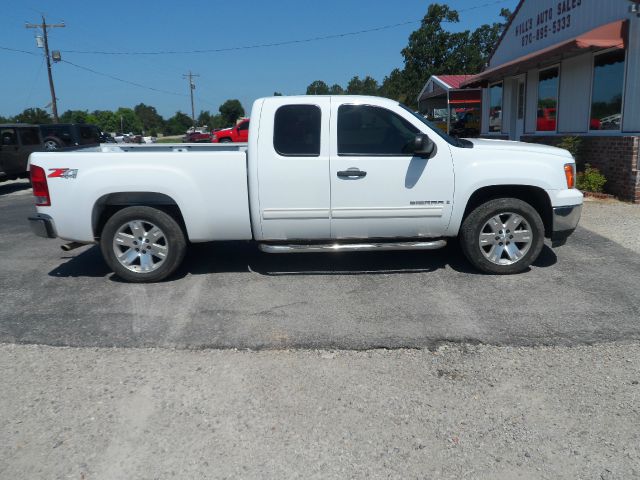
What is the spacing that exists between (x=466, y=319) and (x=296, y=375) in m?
1.69

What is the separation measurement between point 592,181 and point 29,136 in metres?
15.3

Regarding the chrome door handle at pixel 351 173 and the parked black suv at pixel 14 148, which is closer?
the chrome door handle at pixel 351 173

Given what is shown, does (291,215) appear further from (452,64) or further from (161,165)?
(452,64)

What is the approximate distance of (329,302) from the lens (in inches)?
201

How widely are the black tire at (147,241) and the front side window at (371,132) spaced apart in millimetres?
1927

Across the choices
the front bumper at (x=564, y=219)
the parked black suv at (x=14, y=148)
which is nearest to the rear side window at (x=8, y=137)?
the parked black suv at (x=14, y=148)

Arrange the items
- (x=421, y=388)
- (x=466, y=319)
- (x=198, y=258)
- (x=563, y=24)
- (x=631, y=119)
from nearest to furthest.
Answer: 1. (x=421, y=388)
2. (x=466, y=319)
3. (x=198, y=258)
4. (x=631, y=119)
5. (x=563, y=24)

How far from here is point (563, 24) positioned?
43.7ft

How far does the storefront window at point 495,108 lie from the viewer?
18188 mm

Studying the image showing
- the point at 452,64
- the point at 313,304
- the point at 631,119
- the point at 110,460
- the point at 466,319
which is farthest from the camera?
the point at 452,64

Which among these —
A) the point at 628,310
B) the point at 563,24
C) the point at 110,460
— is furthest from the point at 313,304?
the point at 563,24

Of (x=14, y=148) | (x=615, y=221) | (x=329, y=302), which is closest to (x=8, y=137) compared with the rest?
(x=14, y=148)

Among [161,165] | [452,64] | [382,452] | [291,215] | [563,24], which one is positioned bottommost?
[382,452]

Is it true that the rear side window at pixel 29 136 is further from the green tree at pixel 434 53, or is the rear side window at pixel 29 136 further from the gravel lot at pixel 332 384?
the green tree at pixel 434 53
